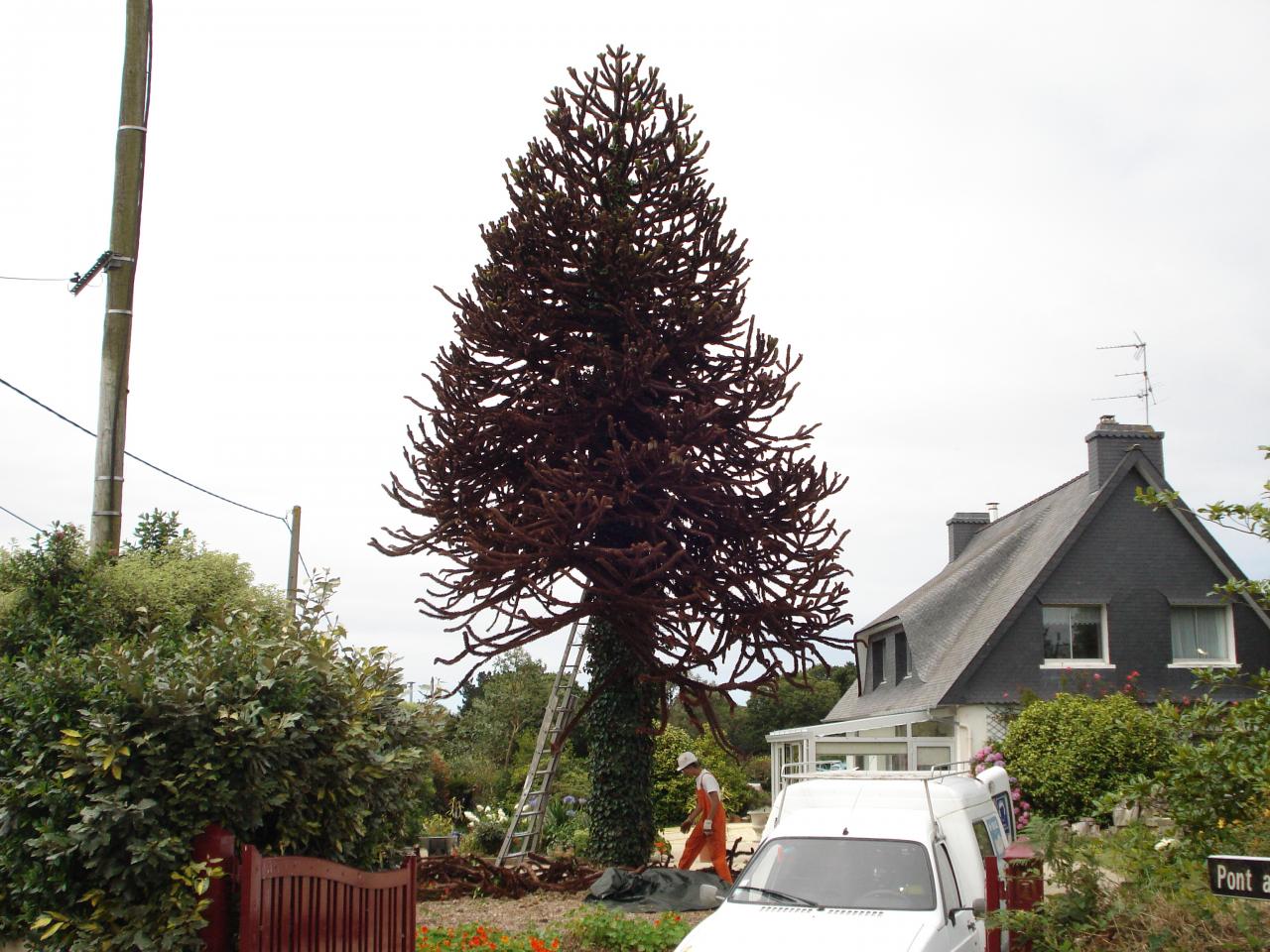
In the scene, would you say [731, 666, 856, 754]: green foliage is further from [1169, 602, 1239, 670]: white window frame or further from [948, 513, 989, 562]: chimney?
[1169, 602, 1239, 670]: white window frame

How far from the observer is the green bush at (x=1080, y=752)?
1944 cm

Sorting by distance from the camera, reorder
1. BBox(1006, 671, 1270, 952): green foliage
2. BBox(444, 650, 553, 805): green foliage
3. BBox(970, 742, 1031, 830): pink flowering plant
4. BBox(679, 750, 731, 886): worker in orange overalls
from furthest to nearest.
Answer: BBox(444, 650, 553, 805): green foliage
BBox(970, 742, 1031, 830): pink flowering plant
BBox(679, 750, 731, 886): worker in orange overalls
BBox(1006, 671, 1270, 952): green foliage

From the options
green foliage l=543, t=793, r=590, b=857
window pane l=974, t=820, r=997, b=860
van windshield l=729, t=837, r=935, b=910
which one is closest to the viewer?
van windshield l=729, t=837, r=935, b=910

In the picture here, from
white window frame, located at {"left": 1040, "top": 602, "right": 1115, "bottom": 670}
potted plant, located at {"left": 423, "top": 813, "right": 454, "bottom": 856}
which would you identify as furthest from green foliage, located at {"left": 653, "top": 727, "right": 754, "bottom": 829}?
white window frame, located at {"left": 1040, "top": 602, "right": 1115, "bottom": 670}

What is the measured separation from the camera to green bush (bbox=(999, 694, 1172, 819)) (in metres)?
19.4

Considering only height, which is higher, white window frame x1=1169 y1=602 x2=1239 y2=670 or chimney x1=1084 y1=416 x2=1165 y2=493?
chimney x1=1084 y1=416 x2=1165 y2=493

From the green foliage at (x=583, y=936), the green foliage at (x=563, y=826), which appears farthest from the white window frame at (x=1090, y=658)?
the green foliage at (x=583, y=936)

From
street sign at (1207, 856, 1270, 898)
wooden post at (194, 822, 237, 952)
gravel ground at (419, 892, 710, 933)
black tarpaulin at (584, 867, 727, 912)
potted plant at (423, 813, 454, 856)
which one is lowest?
potted plant at (423, 813, 454, 856)

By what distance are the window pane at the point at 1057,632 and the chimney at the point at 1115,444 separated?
2.76 m

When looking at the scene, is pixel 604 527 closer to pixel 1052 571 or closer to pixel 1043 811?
pixel 1043 811

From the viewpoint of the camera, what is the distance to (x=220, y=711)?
6.35m

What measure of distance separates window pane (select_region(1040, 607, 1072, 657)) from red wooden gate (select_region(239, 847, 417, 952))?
1837 centimetres

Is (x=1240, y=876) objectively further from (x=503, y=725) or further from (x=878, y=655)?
(x=503, y=725)

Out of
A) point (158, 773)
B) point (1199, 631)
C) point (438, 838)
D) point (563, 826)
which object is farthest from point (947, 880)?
point (1199, 631)
